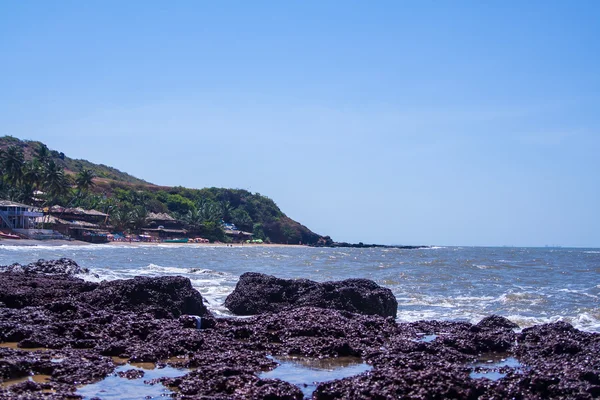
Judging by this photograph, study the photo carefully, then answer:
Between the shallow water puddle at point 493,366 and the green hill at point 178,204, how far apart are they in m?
86.7

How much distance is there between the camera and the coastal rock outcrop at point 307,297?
57.6 ft

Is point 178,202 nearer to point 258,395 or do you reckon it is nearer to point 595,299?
point 595,299

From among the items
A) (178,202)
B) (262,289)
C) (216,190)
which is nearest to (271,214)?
(216,190)

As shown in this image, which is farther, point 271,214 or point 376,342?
point 271,214

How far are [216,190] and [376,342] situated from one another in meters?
149

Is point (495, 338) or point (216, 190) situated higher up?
point (216, 190)

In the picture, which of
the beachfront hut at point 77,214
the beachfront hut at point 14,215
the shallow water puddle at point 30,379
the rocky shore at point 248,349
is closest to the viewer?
the shallow water puddle at point 30,379

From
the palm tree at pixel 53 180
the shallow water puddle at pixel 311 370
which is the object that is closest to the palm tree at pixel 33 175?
the palm tree at pixel 53 180

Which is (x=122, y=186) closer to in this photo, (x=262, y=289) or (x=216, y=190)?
(x=216, y=190)

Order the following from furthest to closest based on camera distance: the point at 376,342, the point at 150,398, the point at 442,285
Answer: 1. the point at 442,285
2. the point at 376,342
3. the point at 150,398

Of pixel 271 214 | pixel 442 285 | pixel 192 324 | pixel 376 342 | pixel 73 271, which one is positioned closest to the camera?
pixel 376 342

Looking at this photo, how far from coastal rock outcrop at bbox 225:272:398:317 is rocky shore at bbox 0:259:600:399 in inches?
10.5

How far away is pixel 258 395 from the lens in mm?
8258

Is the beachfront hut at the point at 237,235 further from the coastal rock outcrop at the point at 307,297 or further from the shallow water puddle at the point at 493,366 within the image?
the shallow water puddle at the point at 493,366
